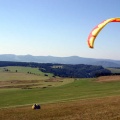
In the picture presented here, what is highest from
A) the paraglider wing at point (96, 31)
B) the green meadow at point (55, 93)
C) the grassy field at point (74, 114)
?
the paraglider wing at point (96, 31)

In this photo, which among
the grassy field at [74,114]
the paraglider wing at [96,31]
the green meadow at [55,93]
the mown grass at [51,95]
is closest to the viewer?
the paraglider wing at [96,31]

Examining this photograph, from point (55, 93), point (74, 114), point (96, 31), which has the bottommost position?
point (55, 93)

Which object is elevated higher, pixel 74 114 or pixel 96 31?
pixel 96 31

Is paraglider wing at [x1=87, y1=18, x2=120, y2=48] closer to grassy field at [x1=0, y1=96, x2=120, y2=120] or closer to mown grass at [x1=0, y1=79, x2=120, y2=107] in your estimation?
grassy field at [x1=0, y1=96, x2=120, y2=120]

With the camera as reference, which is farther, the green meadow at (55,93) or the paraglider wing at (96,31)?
the green meadow at (55,93)

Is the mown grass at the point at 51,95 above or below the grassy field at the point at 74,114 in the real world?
below

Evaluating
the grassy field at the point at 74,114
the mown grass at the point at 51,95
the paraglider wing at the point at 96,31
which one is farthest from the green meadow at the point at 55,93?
the paraglider wing at the point at 96,31

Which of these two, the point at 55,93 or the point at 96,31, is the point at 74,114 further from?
the point at 55,93

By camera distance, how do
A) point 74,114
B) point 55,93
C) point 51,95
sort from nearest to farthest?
point 74,114, point 51,95, point 55,93

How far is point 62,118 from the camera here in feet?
83.4

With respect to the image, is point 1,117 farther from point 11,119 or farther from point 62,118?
point 62,118

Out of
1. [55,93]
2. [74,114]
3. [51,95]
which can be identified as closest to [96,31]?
[74,114]

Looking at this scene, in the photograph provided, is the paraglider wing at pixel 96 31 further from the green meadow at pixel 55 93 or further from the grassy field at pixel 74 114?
the green meadow at pixel 55 93

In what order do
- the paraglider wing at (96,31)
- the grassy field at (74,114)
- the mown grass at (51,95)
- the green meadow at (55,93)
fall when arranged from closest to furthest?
the paraglider wing at (96,31) → the grassy field at (74,114) → the mown grass at (51,95) → the green meadow at (55,93)
